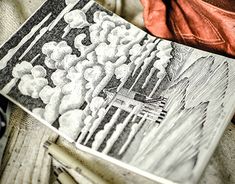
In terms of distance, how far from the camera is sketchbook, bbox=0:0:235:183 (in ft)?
1.77

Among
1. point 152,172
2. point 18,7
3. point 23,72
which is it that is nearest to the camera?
point 152,172

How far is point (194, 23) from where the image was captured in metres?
0.78

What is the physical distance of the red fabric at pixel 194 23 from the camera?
757mm

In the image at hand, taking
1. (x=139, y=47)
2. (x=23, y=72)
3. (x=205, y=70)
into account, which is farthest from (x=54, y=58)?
(x=205, y=70)

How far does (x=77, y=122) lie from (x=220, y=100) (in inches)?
9.5

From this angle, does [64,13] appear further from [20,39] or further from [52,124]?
[52,124]

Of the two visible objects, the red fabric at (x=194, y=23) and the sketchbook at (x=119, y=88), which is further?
the red fabric at (x=194, y=23)

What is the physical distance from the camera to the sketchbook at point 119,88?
538 millimetres

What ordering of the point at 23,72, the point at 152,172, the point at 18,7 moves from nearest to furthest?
1. the point at 152,172
2. the point at 23,72
3. the point at 18,7

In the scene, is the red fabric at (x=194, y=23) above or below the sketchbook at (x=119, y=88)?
above

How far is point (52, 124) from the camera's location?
58 centimetres

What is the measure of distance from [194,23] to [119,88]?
0.90 ft

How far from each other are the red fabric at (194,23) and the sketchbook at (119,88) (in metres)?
0.10

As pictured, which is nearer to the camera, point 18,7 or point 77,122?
point 77,122
